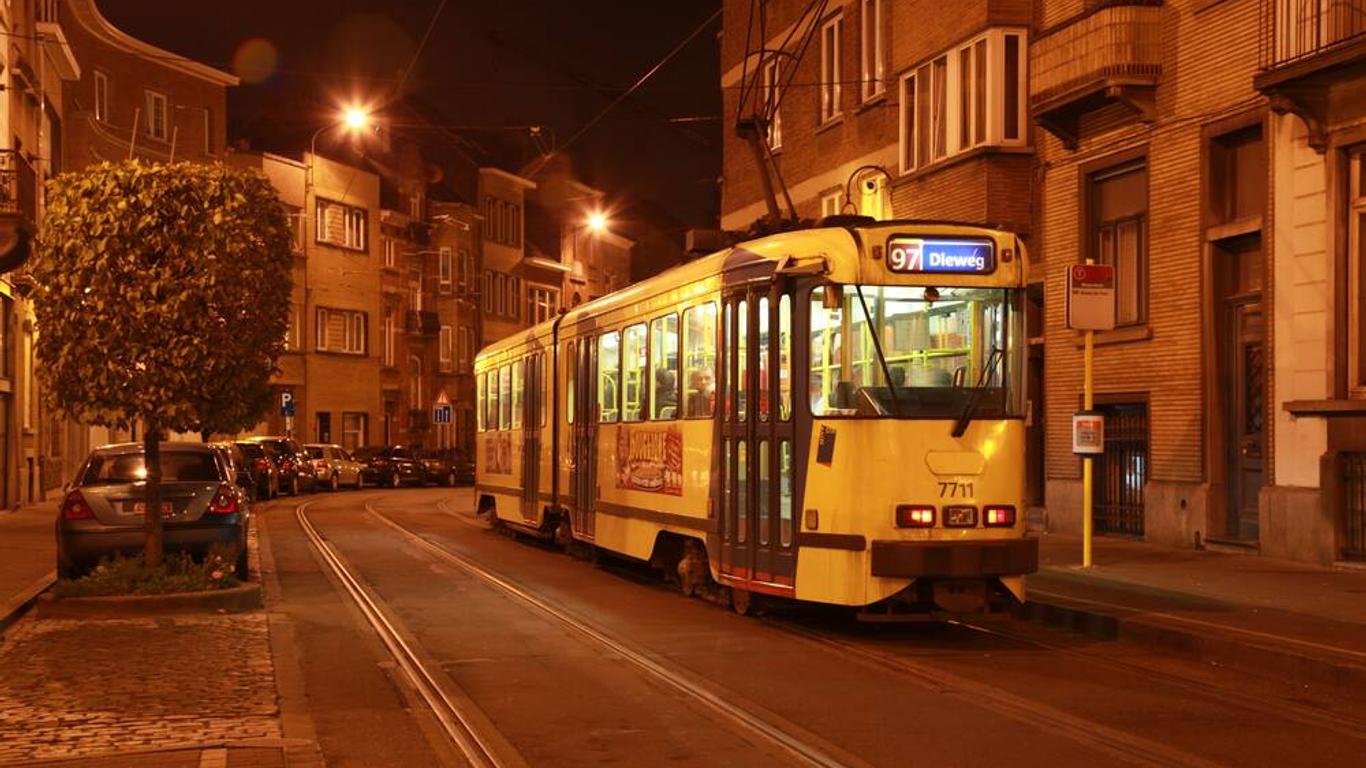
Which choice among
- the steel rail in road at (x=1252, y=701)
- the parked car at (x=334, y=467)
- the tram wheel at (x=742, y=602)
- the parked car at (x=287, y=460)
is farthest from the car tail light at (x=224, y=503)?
the parked car at (x=334, y=467)

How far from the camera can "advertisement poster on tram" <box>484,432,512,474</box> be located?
77.9 ft

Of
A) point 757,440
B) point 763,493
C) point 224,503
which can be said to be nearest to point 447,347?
point 224,503

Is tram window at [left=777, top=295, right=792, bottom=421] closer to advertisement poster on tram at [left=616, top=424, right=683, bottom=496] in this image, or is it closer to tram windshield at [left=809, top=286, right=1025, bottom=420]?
tram windshield at [left=809, top=286, right=1025, bottom=420]

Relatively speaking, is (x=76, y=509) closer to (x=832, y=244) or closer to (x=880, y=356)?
(x=832, y=244)

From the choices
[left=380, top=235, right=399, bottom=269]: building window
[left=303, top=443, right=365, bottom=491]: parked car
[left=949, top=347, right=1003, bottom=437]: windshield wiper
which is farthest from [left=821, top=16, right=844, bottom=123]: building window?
[left=380, top=235, right=399, bottom=269]: building window

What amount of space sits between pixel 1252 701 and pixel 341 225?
169 feet

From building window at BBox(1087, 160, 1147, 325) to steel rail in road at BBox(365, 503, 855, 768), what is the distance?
362 inches

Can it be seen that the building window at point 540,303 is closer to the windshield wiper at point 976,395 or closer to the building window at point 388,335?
the building window at point 388,335

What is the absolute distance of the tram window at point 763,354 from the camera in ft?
42.3

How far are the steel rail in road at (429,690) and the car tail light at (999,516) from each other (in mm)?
4513

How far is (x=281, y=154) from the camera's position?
191ft

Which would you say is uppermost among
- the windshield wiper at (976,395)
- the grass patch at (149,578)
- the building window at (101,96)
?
the building window at (101,96)

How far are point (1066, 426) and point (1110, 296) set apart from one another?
5750 mm

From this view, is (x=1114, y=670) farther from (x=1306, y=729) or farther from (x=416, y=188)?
(x=416, y=188)
